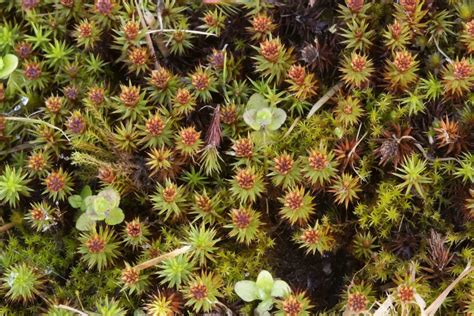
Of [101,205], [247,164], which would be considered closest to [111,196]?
[101,205]

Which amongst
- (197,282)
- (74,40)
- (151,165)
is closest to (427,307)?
(197,282)

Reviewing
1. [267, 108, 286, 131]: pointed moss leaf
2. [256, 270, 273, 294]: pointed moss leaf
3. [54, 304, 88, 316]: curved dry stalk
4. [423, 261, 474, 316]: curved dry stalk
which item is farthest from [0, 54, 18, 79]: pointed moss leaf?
[423, 261, 474, 316]: curved dry stalk

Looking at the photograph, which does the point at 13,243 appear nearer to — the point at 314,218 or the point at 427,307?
the point at 314,218

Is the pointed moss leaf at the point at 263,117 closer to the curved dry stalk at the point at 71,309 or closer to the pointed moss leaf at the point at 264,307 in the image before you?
the pointed moss leaf at the point at 264,307

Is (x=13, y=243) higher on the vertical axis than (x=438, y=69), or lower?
lower

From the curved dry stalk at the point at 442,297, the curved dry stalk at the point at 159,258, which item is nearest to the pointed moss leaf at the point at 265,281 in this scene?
the curved dry stalk at the point at 159,258

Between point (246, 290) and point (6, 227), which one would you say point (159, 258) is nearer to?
point (246, 290)

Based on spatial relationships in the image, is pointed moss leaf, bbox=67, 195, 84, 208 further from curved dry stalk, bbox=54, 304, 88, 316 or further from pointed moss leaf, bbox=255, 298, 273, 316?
pointed moss leaf, bbox=255, 298, 273, 316
